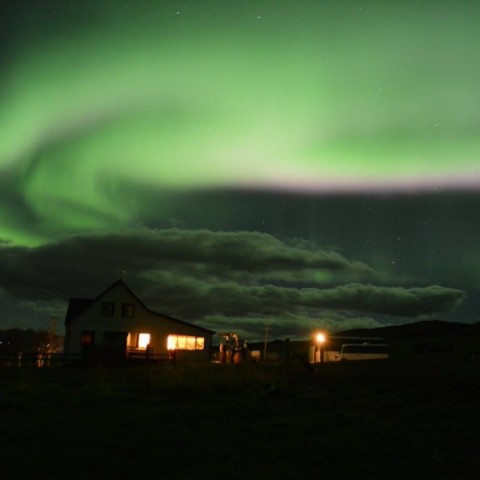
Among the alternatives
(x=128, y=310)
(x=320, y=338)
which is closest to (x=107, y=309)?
(x=128, y=310)

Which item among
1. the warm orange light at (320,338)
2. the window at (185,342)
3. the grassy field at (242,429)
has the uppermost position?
the warm orange light at (320,338)

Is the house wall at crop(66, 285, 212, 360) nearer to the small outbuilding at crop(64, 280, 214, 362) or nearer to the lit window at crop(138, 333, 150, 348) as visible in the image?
the small outbuilding at crop(64, 280, 214, 362)

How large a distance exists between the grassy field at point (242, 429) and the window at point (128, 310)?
33.1m

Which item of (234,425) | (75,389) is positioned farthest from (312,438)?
(75,389)

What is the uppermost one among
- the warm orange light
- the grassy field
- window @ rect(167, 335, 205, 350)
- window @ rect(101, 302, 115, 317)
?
window @ rect(101, 302, 115, 317)

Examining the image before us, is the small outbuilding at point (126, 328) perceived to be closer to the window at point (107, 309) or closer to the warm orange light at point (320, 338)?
the window at point (107, 309)

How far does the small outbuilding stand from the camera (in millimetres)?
52156

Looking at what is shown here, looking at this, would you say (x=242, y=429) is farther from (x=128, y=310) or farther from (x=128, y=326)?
(x=128, y=310)

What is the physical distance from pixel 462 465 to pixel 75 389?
13275 millimetres

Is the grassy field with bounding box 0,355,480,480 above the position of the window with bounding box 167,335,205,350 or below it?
below

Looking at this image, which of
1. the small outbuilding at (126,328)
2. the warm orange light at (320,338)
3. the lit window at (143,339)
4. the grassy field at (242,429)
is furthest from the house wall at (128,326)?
the grassy field at (242,429)

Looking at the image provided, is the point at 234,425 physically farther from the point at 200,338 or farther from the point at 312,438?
the point at 200,338

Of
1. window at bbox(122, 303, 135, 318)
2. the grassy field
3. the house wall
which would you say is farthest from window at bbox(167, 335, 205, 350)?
the grassy field

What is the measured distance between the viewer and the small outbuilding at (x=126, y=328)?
52156 mm
